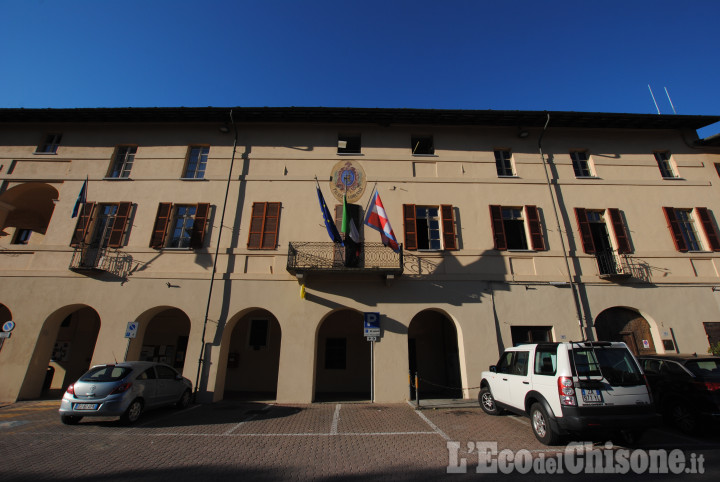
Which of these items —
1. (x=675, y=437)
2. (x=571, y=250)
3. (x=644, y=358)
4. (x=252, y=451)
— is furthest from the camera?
(x=571, y=250)

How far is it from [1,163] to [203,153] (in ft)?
30.5

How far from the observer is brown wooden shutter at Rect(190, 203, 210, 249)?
1256 centimetres

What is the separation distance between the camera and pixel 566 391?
5605 mm

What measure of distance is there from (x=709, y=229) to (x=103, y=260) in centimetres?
2484

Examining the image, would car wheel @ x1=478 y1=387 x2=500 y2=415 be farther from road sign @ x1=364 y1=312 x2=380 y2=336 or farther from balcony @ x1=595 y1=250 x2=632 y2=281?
balcony @ x1=595 y1=250 x2=632 y2=281

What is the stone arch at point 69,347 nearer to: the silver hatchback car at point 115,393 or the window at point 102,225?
the window at point 102,225

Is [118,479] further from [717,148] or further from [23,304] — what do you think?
[717,148]

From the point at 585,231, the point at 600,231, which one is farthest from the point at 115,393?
the point at 600,231

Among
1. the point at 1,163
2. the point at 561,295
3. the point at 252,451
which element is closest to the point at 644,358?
the point at 561,295

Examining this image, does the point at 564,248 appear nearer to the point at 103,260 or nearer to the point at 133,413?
the point at 133,413

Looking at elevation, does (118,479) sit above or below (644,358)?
below

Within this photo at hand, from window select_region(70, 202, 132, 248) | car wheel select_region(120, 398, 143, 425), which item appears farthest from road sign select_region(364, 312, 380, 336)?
window select_region(70, 202, 132, 248)

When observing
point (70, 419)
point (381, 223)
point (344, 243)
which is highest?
point (381, 223)

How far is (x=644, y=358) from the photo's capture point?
864 cm
